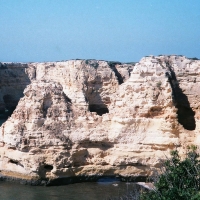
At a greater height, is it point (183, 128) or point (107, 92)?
point (107, 92)

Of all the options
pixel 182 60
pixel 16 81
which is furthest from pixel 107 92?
pixel 16 81

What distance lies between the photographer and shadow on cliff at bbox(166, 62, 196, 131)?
20.0 meters

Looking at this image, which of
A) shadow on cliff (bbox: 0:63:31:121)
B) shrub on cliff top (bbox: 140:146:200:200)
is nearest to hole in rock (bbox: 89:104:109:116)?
shrub on cliff top (bbox: 140:146:200:200)

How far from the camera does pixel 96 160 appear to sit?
20.3m

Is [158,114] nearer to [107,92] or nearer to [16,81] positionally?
[107,92]

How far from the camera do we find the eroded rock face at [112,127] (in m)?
19.2

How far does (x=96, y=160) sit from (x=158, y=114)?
391 centimetres

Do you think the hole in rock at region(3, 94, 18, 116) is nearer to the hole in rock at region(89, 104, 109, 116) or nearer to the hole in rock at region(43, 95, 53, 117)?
the hole in rock at region(89, 104, 109, 116)

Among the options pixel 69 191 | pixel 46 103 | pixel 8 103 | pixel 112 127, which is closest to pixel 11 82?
pixel 8 103

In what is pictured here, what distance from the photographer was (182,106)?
20.2 meters

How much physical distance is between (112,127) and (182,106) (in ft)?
12.0

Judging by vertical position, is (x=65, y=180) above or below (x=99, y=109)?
below

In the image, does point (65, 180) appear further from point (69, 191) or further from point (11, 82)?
point (11, 82)

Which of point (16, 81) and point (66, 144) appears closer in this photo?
point (66, 144)
